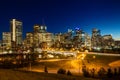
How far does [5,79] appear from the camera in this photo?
1805 cm

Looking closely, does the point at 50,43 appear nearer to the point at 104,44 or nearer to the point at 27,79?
the point at 104,44

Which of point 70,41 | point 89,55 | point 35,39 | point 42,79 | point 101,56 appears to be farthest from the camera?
point 35,39

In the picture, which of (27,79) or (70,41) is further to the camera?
(70,41)

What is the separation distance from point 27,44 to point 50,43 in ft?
57.9

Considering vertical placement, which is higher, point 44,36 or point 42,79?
point 44,36

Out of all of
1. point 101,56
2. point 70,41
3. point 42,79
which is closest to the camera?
point 42,79

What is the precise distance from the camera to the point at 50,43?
199m

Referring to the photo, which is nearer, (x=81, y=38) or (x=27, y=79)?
(x=27, y=79)

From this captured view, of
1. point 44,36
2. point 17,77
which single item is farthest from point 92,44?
point 17,77

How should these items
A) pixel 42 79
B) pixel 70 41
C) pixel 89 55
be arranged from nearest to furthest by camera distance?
pixel 42 79
pixel 89 55
pixel 70 41

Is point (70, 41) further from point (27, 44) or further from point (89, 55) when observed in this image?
point (89, 55)

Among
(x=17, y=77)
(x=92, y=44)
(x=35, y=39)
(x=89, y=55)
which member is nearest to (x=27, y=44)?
(x=35, y=39)

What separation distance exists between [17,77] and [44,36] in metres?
178

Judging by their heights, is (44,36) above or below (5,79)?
above
